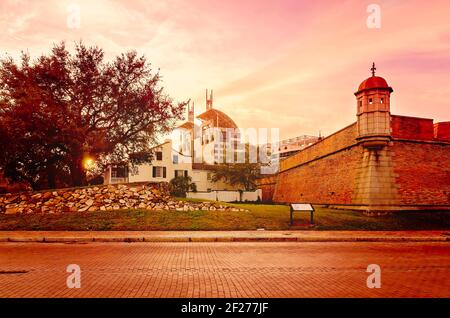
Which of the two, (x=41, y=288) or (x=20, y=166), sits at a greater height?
(x=20, y=166)

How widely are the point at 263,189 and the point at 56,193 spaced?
36806mm

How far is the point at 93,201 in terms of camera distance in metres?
19.8

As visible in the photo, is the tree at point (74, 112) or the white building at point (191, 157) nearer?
the tree at point (74, 112)

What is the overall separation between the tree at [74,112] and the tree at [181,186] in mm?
24873

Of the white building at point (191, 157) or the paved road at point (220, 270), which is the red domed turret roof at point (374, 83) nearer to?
the paved road at point (220, 270)

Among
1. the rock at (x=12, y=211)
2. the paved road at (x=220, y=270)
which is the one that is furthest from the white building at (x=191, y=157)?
the paved road at (x=220, y=270)

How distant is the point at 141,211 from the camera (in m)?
18.8

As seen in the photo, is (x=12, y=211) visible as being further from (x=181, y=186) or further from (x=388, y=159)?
→ (x=181, y=186)

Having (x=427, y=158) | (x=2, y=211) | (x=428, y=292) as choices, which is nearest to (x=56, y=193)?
(x=2, y=211)

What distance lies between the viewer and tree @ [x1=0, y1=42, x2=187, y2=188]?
19719 millimetres

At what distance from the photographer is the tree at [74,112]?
19.7 metres

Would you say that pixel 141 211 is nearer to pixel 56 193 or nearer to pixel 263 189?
pixel 56 193

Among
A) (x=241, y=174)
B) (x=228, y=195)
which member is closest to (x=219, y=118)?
(x=241, y=174)

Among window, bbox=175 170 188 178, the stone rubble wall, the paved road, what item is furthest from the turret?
window, bbox=175 170 188 178
